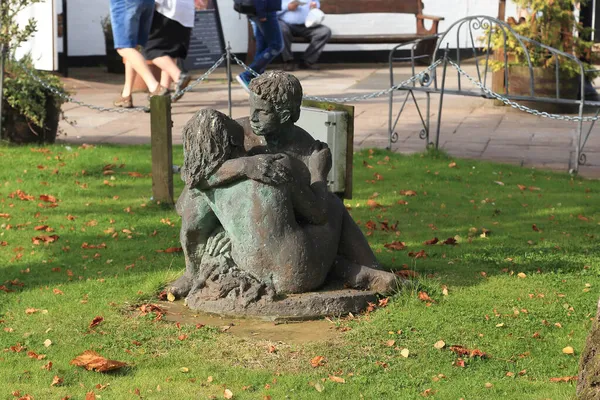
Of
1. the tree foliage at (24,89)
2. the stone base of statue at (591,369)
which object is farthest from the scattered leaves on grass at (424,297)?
the tree foliage at (24,89)

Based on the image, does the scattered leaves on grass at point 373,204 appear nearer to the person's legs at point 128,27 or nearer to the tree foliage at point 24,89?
the tree foliage at point 24,89

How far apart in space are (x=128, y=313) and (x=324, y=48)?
16.3 metres

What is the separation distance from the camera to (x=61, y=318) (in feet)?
18.5

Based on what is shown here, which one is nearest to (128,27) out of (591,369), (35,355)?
(35,355)

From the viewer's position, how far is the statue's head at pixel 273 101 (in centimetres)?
547

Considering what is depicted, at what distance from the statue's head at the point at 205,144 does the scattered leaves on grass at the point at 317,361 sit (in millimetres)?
1193

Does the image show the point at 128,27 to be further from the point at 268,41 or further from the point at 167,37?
the point at 268,41

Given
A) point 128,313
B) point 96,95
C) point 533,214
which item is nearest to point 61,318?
point 128,313

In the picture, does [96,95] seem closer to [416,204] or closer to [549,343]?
[416,204]

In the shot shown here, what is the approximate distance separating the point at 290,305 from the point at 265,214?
0.51 meters

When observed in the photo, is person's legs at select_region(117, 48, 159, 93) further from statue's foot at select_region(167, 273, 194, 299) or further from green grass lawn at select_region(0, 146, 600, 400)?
statue's foot at select_region(167, 273, 194, 299)

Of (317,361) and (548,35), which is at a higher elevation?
(548,35)

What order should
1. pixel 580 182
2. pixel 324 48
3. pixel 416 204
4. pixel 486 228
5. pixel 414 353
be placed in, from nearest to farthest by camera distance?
pixel 414 353 < pixel 486 228 < pixel 416 204 < pixel 580 182 < pixel 324 48

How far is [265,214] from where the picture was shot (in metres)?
5.50
